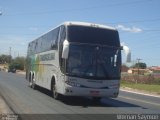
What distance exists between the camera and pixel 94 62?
62.2 ft

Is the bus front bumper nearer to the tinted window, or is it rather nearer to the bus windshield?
the bus windshield

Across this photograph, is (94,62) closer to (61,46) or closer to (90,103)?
(61,46)

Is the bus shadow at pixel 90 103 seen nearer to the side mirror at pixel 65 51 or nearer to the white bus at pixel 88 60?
the white bus at pixel 88 60

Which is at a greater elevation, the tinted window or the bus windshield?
the tinted window

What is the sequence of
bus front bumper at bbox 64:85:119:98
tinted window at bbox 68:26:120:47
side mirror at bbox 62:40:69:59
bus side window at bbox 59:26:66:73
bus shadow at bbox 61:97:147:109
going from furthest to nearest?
bus shadow at bbox 61:97:147:109
bus side window at bbox 59:26:66:73
tinted window at bbox 68:26:120:47
bus front bumper at bbox 64:85:119:98
side mirror at bbox 62:40:69:59

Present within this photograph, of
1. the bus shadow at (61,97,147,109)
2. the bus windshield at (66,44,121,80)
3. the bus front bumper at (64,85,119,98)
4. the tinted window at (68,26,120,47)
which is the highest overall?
the tinted window at (68,26,120,47)

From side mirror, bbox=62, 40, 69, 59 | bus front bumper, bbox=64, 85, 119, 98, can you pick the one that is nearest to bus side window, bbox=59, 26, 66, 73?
side mirror, bbox=62, 40, 69, 59

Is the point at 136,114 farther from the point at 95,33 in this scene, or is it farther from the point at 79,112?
the point at 95,33

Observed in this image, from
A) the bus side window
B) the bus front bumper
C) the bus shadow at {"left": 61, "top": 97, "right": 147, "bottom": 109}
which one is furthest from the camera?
the bus shadow at {"left": 61, "top": 97, "right": 147, "bottom": 109}

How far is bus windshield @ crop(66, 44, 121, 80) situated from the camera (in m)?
18.8

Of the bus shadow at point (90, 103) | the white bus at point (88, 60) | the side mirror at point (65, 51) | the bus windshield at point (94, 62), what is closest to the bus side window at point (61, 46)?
the white bus at point (88, 60)

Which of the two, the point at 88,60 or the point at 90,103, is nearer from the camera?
the point at 88,60

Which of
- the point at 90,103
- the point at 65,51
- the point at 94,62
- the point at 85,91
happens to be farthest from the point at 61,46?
the point at 90,103

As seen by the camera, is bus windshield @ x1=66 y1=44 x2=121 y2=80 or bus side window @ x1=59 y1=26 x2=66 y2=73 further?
bus side window @ x1=59 y1=26 x2=66 y2=73
